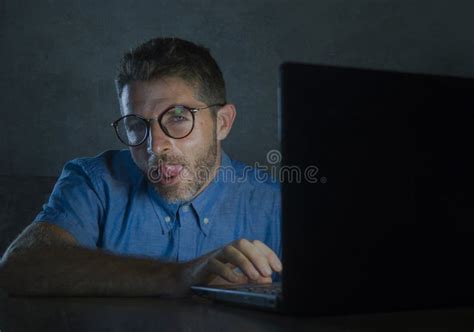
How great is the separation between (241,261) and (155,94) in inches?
34.2

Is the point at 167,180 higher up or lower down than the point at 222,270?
higher up

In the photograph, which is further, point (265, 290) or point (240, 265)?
point (240, 265)

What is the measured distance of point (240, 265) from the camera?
1011mm

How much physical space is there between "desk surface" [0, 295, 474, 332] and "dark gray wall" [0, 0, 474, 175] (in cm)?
214

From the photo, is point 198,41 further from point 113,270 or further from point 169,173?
point 113,270

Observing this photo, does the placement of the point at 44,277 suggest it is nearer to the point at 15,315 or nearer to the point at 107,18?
the point at 15,315

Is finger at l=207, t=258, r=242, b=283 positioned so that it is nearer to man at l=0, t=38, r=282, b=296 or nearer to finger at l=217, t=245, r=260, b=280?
finger at l=217, t=245, r=260, b=280

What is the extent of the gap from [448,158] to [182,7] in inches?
104

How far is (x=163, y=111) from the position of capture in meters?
1.76

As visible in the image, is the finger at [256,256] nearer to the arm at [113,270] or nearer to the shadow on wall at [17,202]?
the arm at [113,270]

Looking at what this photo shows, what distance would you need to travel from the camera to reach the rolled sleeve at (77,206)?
1583 mm

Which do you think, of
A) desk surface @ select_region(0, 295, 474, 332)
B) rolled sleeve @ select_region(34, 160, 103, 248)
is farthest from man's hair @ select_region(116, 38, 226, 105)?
desk surface @ select_region(0, 295, 474, 332)

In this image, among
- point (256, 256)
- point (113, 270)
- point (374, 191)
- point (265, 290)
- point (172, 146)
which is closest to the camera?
point (374, 191)

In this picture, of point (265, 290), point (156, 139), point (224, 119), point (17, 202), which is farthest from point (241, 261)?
point (17, 202)
